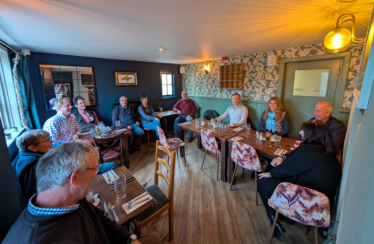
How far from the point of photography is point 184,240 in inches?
65.5

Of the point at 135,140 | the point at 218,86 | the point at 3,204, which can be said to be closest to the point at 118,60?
the point at 135,140

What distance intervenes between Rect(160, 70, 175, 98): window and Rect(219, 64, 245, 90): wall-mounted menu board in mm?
1855

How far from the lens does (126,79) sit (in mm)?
4422

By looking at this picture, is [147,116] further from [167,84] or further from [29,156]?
[29,156]

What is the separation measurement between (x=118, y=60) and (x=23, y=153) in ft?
11.4

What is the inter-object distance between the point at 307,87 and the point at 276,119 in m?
0.95

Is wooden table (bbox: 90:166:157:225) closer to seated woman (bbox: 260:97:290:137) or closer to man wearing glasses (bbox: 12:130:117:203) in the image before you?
man wearing glasses (bbox: 12:130:117:203)

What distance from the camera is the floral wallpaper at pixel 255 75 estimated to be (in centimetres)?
265

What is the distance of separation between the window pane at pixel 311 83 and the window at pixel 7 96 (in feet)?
17.1

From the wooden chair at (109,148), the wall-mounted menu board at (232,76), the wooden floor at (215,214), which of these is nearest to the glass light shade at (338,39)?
the wooden floor at (215,214)

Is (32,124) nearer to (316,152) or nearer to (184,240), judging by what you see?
(184,240)

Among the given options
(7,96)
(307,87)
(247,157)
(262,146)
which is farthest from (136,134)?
(307,87)

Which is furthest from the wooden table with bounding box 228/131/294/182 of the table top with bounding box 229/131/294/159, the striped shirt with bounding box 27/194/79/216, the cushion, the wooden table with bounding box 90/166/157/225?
the striped shirt with bounding box 27/194/79/216

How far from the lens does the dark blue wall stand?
3.26m
